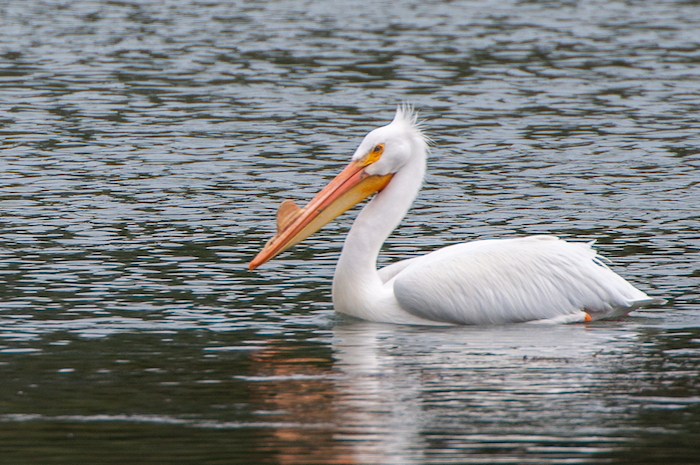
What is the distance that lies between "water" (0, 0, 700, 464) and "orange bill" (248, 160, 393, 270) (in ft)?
1.34

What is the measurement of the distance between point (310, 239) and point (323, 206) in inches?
77.8

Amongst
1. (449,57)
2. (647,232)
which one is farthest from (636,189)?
(449,57)

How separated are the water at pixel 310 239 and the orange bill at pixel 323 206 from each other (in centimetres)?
41

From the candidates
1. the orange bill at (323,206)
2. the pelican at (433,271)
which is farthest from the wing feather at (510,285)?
the orange bill at (323,206)

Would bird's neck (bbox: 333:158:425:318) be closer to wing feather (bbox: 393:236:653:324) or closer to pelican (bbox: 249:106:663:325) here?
pelican (bbox: 249:106:663:325)

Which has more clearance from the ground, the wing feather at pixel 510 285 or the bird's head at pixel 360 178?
the bird's head at pixel 360 178

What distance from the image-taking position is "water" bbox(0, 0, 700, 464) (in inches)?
207

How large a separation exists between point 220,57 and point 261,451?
15126 mm

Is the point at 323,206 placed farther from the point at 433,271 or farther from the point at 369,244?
the point at 433,271

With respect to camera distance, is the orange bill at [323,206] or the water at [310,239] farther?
the orange bill at [323,206]

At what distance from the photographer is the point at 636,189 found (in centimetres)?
1109

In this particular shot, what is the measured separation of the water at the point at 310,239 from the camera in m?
5.25

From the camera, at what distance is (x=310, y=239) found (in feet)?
31.4

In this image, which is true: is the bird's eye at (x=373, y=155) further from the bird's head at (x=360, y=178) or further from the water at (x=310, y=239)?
the water at (x=310, y=239)
